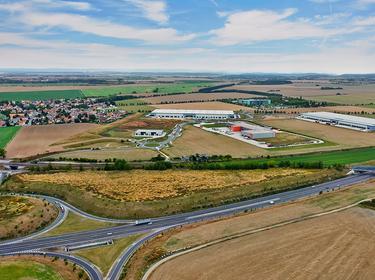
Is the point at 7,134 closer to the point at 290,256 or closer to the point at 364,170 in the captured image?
the point at 364,170

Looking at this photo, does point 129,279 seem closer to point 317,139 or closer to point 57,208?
point 57,208

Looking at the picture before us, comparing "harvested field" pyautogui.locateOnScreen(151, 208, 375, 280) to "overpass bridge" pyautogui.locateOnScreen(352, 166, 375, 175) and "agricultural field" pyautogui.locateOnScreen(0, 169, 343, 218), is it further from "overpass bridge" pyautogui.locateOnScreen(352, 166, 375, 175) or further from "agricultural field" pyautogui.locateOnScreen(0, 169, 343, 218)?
"overpass bridge" pyautogui.locateOnScreen(352, 166, 375, 175)

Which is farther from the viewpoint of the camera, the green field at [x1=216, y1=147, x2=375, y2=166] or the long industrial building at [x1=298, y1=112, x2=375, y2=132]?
the long industrial building at [x1=298, y1=112, x2=375, y2=132]

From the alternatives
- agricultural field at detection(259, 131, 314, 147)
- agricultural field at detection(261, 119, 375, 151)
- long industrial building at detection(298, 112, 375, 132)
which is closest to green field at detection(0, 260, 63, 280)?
agricultural field at detection(259, 131, 314, 147)

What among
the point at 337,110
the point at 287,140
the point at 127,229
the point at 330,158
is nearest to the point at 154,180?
the point at 127,229

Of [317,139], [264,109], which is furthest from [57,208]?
[264,109]

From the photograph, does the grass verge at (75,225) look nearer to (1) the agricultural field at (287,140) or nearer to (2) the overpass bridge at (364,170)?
(2) the overpass bridge at (364,170)
